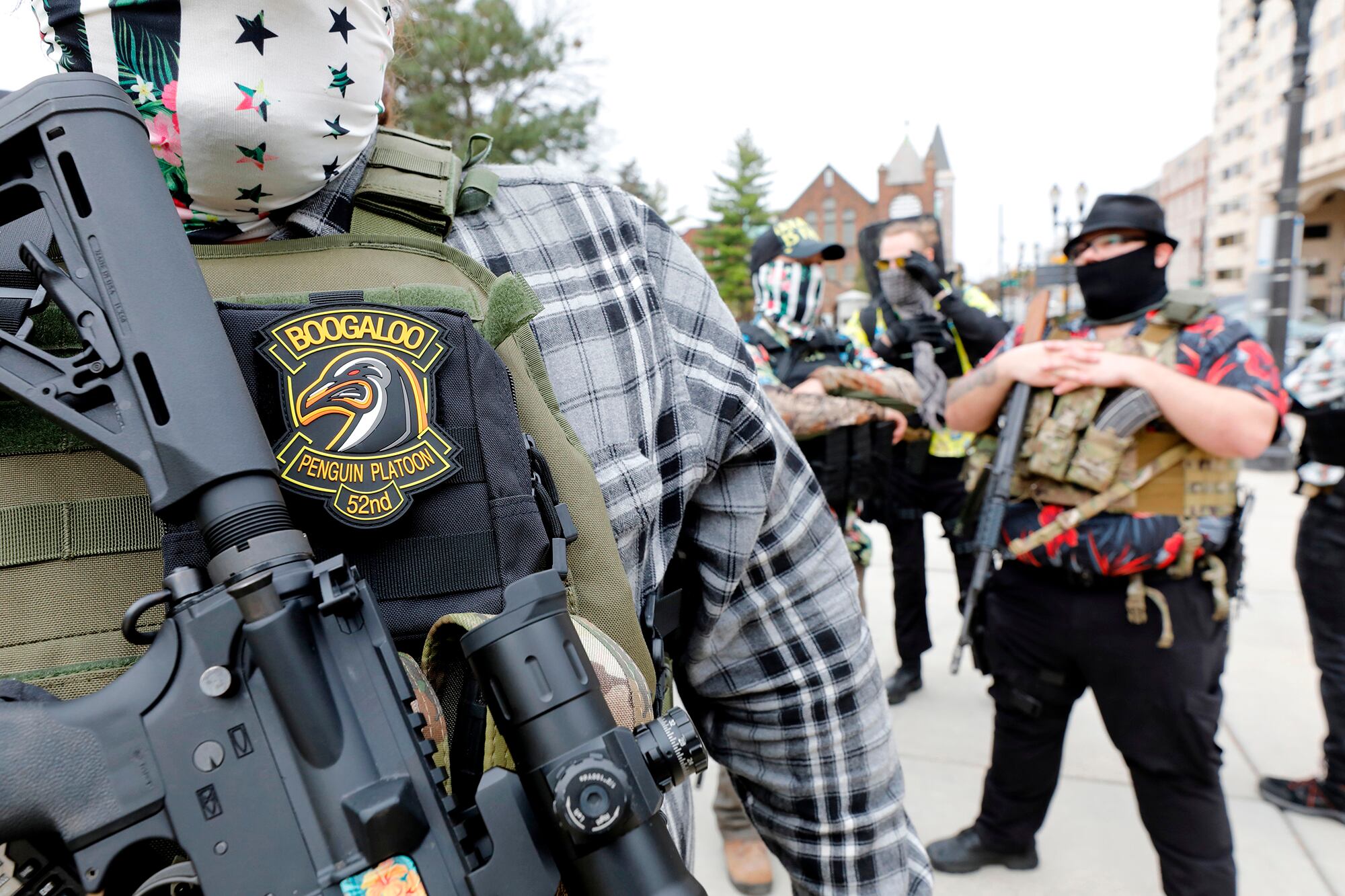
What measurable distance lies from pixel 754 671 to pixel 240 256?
86 centimetres

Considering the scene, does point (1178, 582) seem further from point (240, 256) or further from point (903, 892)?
point (240, 256)

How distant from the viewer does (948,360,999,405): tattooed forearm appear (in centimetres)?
307

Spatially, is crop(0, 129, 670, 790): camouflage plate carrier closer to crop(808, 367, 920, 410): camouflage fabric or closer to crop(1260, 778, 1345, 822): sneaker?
crop(808, 367, 920, 410): camouflage fabric

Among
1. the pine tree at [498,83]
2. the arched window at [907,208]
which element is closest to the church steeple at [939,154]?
the pine tree at [498,83]

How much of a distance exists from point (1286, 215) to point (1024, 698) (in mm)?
9059

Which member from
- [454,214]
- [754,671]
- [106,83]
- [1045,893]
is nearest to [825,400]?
[1045,893]

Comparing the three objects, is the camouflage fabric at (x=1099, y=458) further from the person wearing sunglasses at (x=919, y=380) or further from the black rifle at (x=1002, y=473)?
the person wearing sunglasses at (x=919, y=380)

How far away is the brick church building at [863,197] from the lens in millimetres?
53031

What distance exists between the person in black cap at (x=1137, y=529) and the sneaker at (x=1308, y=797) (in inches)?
50.9

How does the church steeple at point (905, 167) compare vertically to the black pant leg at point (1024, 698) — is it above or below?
above

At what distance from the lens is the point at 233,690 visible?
63 cm

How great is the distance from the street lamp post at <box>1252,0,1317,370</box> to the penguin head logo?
1102 centimetres

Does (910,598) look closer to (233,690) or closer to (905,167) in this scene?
(233,690)

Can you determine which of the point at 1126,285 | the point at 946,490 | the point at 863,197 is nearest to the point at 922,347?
the point at 946,490
